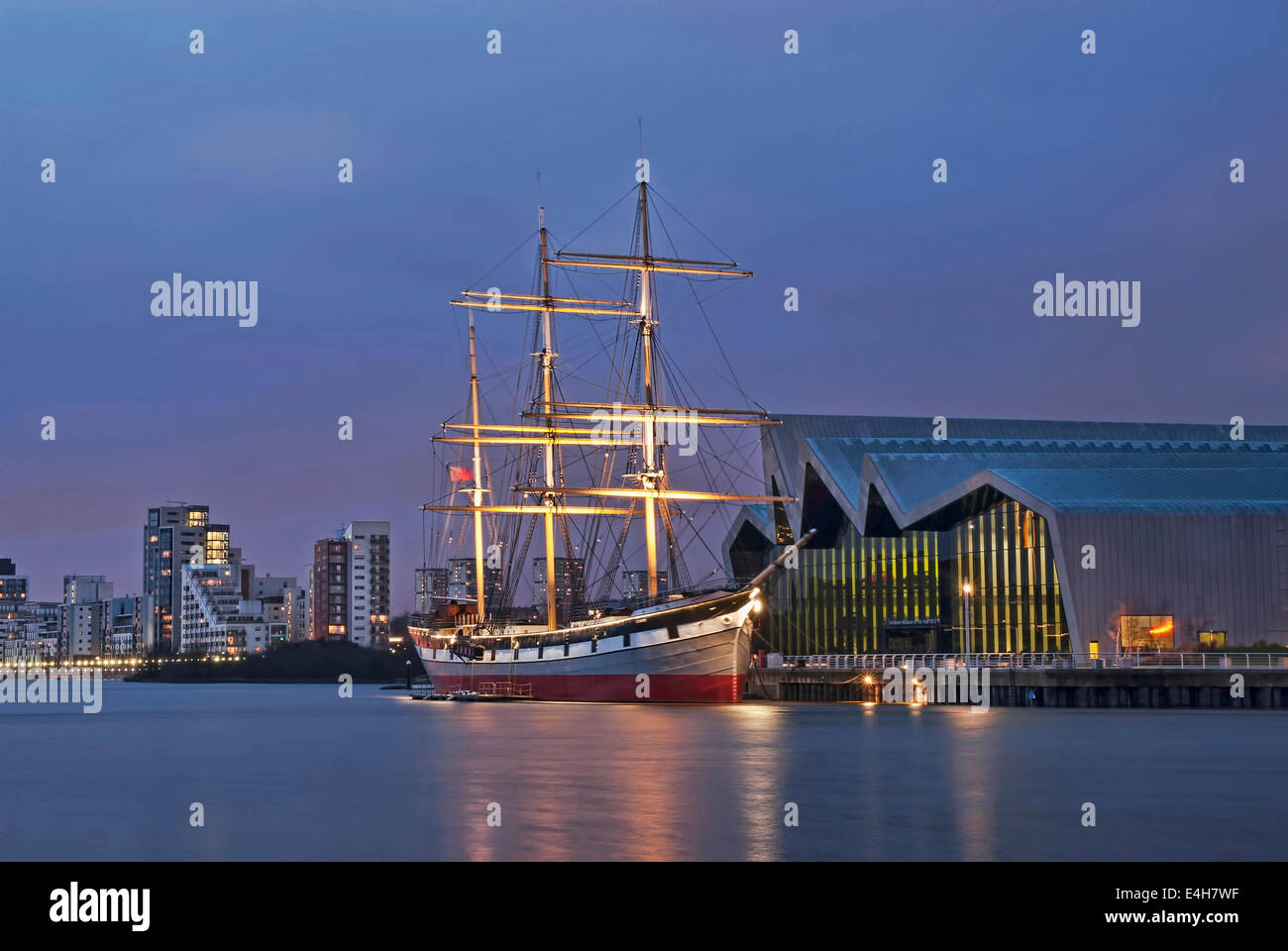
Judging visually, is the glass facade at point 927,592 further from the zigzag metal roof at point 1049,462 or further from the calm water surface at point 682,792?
the calm water surface at point 682,792

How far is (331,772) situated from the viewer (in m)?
43.6

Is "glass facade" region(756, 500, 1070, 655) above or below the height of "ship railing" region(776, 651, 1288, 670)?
above

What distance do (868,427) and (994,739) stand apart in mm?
73249

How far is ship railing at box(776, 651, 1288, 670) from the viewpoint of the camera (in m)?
73.6

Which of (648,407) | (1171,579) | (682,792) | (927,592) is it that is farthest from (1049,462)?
(682,792)

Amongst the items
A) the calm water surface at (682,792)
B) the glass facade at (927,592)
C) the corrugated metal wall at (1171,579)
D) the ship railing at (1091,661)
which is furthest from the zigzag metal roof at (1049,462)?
the calm water surface at (682,792)

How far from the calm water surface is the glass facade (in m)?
23.9

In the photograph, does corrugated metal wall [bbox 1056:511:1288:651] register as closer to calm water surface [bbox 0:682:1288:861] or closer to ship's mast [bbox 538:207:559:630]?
calm water surface [bbox 0:682:1288:861]

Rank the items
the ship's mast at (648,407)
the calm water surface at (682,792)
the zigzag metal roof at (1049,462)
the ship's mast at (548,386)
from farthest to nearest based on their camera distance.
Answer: the ship's mast at (548,386)
the ship's mast at (648,407)
the zigzag metal roof at (1049,462)
the calm water surface at (682,792)

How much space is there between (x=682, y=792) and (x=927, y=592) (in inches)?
2669

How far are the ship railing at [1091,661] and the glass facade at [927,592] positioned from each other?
3.64 m

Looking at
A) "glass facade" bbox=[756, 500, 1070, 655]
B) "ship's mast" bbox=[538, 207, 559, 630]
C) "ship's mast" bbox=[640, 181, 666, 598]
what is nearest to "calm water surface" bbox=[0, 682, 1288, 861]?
"glass facade" bbox=[756, 500, 1070, 655]

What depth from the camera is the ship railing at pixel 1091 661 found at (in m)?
73.6
